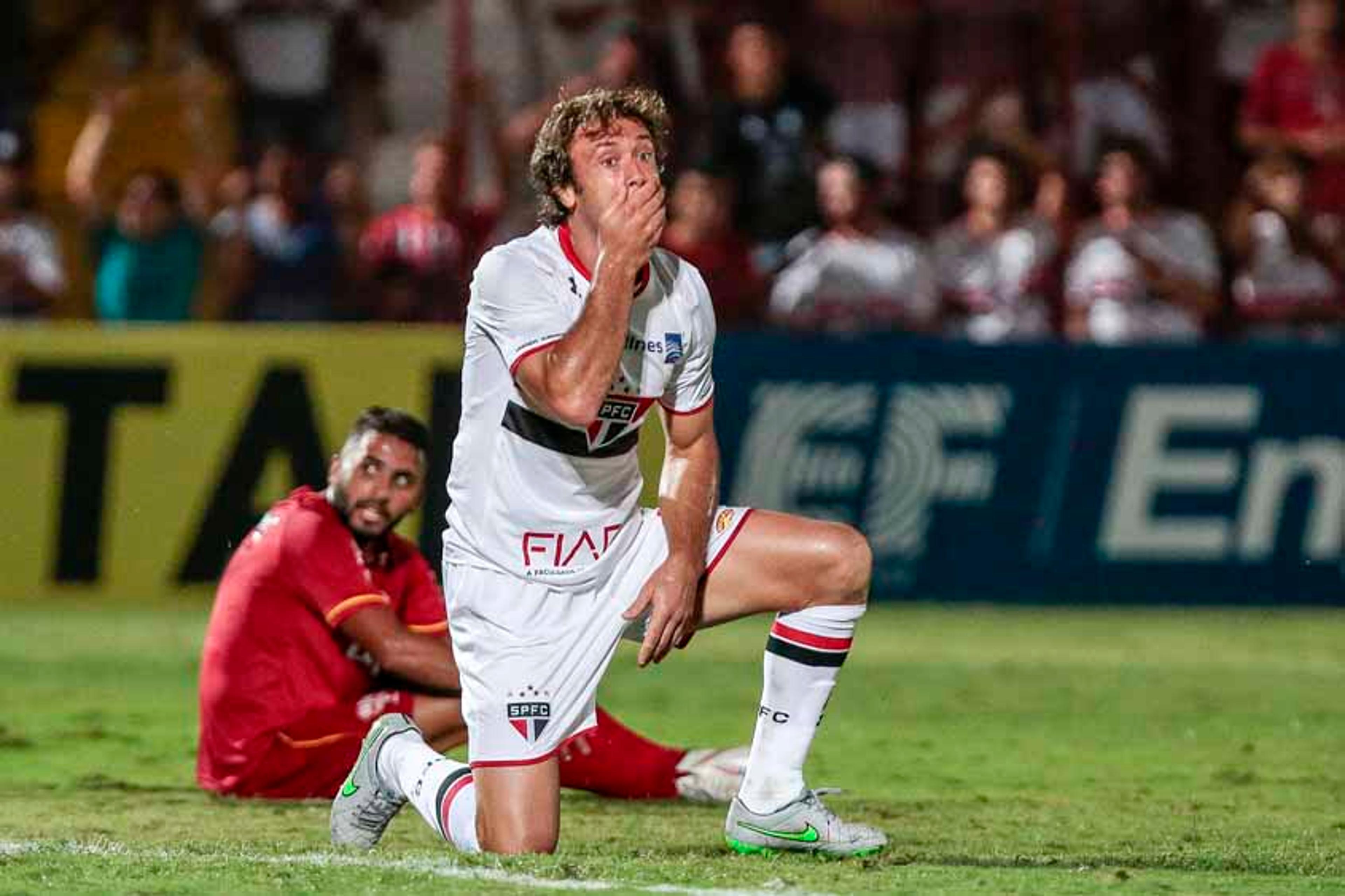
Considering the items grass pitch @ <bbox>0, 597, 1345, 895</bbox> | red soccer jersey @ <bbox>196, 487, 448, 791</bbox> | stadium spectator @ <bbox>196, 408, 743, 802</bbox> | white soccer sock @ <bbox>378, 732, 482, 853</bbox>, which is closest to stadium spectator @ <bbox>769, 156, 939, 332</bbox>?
grass pitch @ <bbox>0, 597, 1345, 895</bbox>

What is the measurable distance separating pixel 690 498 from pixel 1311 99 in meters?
8.28

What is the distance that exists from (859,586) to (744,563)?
0.31 meters

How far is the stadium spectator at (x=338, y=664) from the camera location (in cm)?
761

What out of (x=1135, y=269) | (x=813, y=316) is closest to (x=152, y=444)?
(x=813, y=316)

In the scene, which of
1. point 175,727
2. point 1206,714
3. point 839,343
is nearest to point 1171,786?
point 1206,714

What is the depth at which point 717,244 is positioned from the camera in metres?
13.1

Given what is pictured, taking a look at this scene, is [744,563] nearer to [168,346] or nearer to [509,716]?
[509,716]

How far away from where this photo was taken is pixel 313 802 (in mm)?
7754

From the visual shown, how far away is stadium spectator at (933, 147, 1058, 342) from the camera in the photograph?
44.0 ft

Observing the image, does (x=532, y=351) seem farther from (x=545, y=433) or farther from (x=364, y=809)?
(x=364, y=809)

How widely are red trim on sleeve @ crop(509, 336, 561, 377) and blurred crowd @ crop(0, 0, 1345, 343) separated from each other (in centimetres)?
689

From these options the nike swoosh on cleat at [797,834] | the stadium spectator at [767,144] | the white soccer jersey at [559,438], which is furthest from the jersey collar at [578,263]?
the stadium spectator at [767,144]

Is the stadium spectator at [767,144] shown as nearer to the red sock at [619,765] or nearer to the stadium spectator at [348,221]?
the stadium spectator at [348,221]

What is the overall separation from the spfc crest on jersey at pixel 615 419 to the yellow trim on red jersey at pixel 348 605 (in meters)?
1.40
